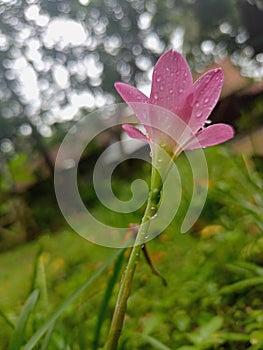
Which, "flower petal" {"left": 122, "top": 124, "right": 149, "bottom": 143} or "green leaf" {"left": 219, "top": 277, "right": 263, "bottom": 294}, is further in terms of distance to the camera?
"green leaf" {"left": 219, "top": 277, "right": 263, "bottom": 294}

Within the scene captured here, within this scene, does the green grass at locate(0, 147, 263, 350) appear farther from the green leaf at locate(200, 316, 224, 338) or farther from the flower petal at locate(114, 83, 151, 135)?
the flower petal at locate(114, 83, 151, 135)

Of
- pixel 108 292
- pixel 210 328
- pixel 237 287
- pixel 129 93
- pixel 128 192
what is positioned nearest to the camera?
pixel 129 93

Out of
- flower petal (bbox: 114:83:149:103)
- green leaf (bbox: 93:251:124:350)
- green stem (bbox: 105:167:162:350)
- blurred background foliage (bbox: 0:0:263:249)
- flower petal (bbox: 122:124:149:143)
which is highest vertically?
flower petal (bbox: 114:83:149:103)

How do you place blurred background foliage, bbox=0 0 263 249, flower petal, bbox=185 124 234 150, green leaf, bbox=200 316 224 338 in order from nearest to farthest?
flower petal, bbox=185 124 234 150
green leaf, bbox=200 316 224 338
blurred background foliage, bbox=0 0 263 249

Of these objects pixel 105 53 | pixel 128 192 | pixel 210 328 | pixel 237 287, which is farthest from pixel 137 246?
pixel 105 53

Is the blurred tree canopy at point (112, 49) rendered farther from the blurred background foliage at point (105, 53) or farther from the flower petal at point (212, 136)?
the flower petal at point (212, 136)

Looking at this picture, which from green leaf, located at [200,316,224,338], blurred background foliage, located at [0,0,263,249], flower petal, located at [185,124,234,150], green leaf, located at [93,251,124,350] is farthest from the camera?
blurred background foliage, located at [0,0,263,249]

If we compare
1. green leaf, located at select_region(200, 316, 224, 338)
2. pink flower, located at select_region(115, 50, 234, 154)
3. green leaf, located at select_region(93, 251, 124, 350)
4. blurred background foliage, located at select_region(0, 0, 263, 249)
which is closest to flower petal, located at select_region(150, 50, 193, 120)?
pink flower, located at select_region(115, 50, 234, 154)

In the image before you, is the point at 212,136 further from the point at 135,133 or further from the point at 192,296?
the point at 192,296
